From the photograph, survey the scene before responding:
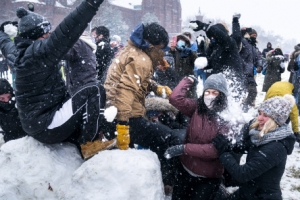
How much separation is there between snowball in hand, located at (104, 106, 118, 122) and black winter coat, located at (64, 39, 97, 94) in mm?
1256

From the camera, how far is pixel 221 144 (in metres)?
2.45

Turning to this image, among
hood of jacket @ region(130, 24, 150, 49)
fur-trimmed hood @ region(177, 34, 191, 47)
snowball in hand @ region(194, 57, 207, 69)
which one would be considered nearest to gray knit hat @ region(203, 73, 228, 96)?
hood of jacket @ region(130, 24, 150, 49)

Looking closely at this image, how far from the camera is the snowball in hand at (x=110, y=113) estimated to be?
95.2 inches

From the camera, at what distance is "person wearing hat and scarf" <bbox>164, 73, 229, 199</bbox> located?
266 centimetres

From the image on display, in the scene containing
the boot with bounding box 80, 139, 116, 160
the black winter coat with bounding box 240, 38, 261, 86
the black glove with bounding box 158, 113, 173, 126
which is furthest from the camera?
the black winter coat with bounding box 240, 38, 261, 86

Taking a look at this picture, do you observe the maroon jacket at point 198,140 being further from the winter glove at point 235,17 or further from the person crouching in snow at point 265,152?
the winter glove at point 235,17

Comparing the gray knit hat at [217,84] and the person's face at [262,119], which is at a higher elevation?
the gray knit hat at [217,84]

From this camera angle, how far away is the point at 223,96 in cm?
275

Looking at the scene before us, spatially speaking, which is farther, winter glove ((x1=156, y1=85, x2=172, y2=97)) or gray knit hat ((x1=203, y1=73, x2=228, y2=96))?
winter glove ((x1=156, y1=85, x2=172, y2=97))

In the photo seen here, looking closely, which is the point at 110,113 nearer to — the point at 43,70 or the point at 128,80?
the point at 128,80

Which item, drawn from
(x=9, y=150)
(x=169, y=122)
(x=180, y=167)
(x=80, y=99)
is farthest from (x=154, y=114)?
(x=9, y=150)

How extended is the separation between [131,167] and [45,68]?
100cm

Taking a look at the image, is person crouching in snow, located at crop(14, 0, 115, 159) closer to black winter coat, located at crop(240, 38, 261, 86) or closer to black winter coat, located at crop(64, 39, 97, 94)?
black winter coat, located at crop(64, 39, 97, 94)

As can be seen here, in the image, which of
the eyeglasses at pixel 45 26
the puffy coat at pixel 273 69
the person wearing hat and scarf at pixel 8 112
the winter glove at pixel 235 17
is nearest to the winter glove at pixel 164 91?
the eyeglasses at pixel 45 26
